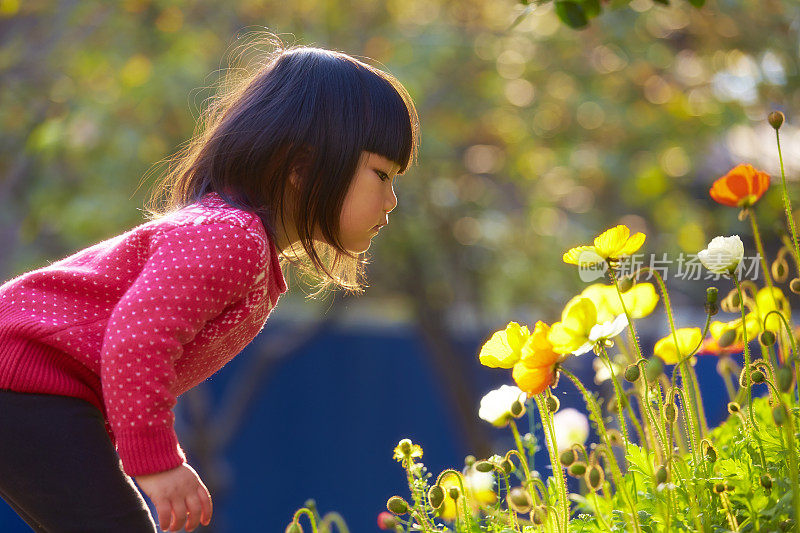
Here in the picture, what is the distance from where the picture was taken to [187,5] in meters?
4.83

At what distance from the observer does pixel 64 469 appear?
125 cm

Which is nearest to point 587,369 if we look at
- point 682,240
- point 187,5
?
point 682,240

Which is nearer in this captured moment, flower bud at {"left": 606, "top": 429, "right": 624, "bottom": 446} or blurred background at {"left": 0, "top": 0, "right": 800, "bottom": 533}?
flower bud at {"left": 606, "top": 429, "right": 624, "bottom": 446}

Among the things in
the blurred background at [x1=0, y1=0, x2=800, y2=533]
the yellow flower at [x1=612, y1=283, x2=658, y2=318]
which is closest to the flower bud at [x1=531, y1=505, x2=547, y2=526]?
the yellow flower at [x1=612, y1=283, x2=658, y2=318]

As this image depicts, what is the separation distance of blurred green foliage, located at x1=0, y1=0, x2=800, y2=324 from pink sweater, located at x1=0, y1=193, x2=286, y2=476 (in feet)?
8.44

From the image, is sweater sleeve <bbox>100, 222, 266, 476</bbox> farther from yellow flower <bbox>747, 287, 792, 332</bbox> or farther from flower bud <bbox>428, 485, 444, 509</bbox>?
yellow flower <bbox>747, 287, 792, 332</bbox>

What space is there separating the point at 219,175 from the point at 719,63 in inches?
162

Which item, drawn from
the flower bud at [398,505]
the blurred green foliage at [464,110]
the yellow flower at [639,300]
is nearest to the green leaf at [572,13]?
the yellow flower at [639,300]

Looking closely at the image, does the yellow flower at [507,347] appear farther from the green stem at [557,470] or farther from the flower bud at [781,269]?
the flower bud at [781,269]

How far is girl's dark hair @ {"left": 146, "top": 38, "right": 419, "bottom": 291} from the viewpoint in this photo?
5.08 ft

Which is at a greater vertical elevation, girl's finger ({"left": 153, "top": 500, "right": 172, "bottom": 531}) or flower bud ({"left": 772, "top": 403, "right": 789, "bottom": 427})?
flower bud ({"left": 772, "top": 403, "right": 789, "bottom": 427})

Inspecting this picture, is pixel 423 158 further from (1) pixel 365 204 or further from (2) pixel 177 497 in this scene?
(2) pixel 177 497

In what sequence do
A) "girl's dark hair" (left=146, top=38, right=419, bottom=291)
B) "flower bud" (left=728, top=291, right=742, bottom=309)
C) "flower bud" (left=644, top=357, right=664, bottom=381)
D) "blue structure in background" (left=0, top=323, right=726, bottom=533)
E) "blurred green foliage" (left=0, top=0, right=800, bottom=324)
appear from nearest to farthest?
"flower bud" (left=644, top=357, right=664, bottom=381) < "flower bud" (left=728, top=291, right=742, bottom=309) < "girl's dark hair" (left=146, top=38, right=419, bottom=291) < "blurred green foliage" (left=0, top=0, right=800, bottom=324) < "blue structure in background" (left=0, top=323, right=726, bottom=533)

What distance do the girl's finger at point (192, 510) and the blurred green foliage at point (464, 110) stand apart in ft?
9.47
